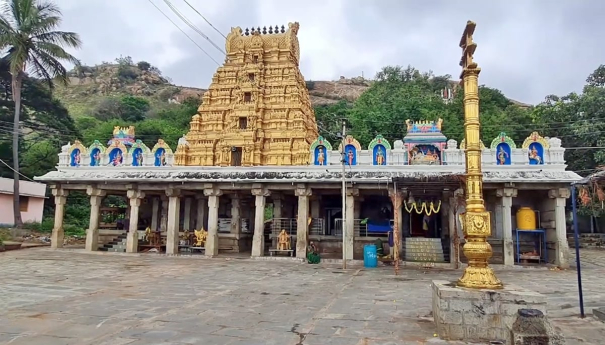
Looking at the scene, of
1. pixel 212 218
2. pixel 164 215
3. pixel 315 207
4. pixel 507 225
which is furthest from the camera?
pixel 164 215

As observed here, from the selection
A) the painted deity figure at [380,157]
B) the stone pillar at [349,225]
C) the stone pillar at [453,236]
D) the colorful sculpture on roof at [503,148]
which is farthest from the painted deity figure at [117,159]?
the colorful sculpture on roof at [503,148]

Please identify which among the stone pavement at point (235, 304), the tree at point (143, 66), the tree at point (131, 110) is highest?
the tree at point (143, 66)

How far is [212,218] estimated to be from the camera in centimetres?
1862

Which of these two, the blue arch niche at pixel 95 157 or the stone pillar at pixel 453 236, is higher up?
the blue arch niche at pixel 95 157

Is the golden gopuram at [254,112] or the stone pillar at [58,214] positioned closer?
the stone pillar at [58,214]

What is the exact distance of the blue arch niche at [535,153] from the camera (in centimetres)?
1705

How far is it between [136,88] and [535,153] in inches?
3088

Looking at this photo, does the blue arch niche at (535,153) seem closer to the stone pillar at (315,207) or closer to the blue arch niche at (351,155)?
the blue arch niche at (351,155)

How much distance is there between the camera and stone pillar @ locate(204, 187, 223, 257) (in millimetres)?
18547

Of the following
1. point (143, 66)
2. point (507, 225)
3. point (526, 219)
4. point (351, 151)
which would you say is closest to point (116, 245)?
point (351, 151)

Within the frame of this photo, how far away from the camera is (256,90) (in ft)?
74.0

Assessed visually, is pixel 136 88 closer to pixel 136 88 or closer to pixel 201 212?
pixel 136 88

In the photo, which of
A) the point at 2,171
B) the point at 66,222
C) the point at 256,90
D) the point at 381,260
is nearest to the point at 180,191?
the point at 256,90

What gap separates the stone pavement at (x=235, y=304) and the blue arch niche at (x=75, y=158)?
7.41 m
